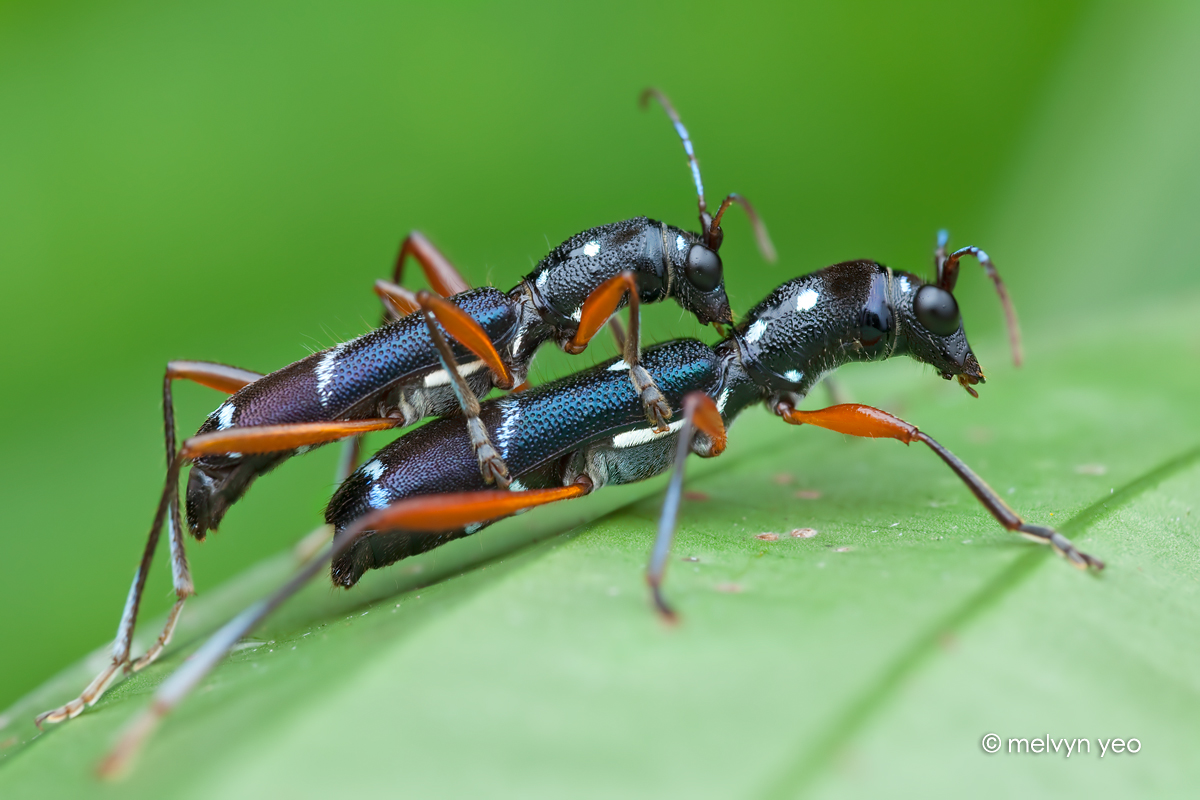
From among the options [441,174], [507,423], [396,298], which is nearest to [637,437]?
[507,423]

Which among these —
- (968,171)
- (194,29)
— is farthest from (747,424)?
(194,29)

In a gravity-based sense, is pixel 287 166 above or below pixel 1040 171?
above

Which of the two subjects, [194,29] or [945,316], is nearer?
[945,316]

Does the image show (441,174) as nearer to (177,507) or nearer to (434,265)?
(434,265)

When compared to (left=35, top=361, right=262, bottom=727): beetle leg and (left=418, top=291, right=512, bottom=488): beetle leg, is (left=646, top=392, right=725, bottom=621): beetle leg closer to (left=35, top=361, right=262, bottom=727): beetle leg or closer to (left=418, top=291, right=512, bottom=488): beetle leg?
(left=418, top=291, right=512, bottom=488): beetle leg

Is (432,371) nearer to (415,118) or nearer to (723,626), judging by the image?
(723,626)

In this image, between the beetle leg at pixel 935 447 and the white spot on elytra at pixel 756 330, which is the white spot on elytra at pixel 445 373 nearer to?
the white spot on elytra at pixel 756 330

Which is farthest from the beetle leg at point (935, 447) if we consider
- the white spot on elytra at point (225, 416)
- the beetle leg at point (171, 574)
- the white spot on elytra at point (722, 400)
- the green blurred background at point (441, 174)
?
the beetle leg at point (171, 574)
